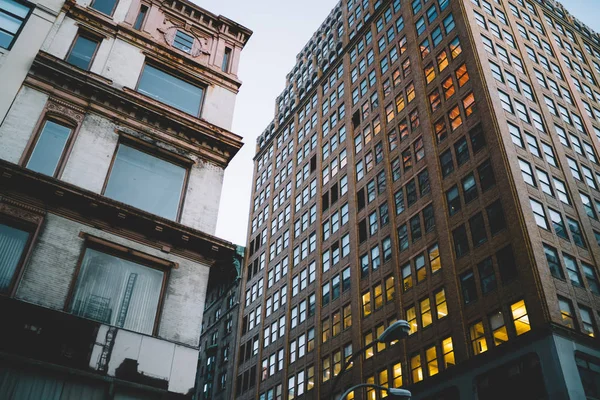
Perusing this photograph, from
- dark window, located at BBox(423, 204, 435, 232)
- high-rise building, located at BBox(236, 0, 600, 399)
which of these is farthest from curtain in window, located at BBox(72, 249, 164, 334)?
dark window, located at BBox(423, 204, 435, 232)

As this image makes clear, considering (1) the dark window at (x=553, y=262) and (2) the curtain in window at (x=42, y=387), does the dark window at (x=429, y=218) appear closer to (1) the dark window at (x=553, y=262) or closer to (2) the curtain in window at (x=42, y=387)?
(1) the dark window at (x=553, y=262)

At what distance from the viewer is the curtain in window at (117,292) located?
16031mm

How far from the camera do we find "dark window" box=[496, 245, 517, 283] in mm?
32594

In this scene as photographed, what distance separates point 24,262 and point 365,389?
32.8 m

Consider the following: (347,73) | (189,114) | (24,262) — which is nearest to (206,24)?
(189,114)

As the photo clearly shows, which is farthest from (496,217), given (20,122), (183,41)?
(20,122)

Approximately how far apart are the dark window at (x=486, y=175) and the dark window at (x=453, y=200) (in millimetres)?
2317

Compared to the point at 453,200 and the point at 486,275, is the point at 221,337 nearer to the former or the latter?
the point at 453,200

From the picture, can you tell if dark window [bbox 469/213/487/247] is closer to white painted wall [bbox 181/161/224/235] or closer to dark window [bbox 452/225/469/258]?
dark window [bbox 452/225/469/258]

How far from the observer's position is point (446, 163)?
1661 inches

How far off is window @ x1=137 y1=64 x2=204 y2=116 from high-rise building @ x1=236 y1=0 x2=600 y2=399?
72.7 ft

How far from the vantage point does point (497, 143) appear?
124 ft

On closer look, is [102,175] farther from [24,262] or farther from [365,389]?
[365,389]

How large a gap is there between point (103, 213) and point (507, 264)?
25.9 metres
